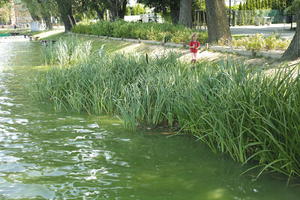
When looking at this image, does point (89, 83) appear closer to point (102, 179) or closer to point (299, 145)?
point (102, 179)

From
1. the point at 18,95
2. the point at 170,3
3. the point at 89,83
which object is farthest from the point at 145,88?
the point at 170,3

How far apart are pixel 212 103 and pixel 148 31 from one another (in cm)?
1638

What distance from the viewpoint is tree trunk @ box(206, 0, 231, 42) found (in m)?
17.2

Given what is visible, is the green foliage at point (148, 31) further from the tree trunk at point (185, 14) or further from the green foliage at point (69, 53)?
the green foliage at point (69, 53)

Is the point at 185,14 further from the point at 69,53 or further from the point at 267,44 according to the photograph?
the point at 267,44

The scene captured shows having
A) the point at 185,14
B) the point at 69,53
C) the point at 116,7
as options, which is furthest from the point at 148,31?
the point at 116,7

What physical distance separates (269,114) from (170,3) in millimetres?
26700

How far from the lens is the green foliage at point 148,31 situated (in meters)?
19.3

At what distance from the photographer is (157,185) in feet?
17.3

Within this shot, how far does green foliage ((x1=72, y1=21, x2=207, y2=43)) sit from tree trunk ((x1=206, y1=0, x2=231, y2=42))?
939 mm

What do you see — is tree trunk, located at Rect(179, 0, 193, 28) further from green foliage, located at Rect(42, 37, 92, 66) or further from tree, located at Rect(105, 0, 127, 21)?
tree, located at Rect(105, 0, 127, 21)

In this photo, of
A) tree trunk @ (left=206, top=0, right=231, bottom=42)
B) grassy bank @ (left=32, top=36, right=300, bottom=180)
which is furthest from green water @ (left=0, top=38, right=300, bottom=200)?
tree trunk @ (left=206, top=0, right=231, bottom=42)

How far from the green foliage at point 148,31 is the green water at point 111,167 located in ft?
31.2

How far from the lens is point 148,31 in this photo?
22.1 metres
